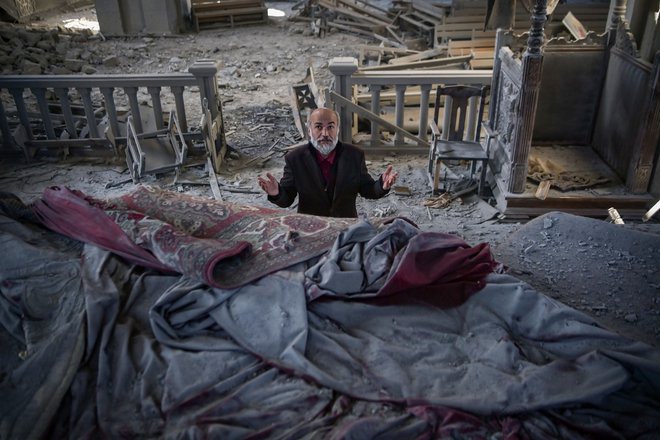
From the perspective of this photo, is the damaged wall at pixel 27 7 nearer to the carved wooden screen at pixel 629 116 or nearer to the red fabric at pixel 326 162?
the red fabric at pixel 326 162

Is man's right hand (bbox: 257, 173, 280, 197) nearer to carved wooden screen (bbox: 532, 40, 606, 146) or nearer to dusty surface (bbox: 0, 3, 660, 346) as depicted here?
dusty surface (bbox: 0, 3, 660, 346)

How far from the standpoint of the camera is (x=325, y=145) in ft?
13.3

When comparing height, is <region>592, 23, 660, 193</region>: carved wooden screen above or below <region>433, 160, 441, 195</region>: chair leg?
above

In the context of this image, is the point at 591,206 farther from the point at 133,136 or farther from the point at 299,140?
the point at 133,136

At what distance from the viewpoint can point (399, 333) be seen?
2891 mm

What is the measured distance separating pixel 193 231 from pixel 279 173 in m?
3.86

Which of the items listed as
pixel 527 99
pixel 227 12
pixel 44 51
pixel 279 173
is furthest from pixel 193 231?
pixel 227 12

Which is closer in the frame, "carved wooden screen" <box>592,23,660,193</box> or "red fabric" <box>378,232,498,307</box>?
"red fabric" <box>378,232,498,307</box>

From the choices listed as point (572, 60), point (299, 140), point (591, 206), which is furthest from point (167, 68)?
point (591, 206)

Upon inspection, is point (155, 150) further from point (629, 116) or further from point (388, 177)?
point (629, 116)

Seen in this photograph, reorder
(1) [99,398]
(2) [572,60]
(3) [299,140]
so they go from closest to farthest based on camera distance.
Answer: (1) [99,398]
(2) [572,60]
(3) [299,140]

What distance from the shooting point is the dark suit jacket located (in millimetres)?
4164

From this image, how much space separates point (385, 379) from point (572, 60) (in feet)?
16.7

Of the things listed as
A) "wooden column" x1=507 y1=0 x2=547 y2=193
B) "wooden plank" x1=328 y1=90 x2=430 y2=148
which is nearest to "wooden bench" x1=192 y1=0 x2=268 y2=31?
"wooden plank" x1=328 y1=90 x2=430 y2=148
